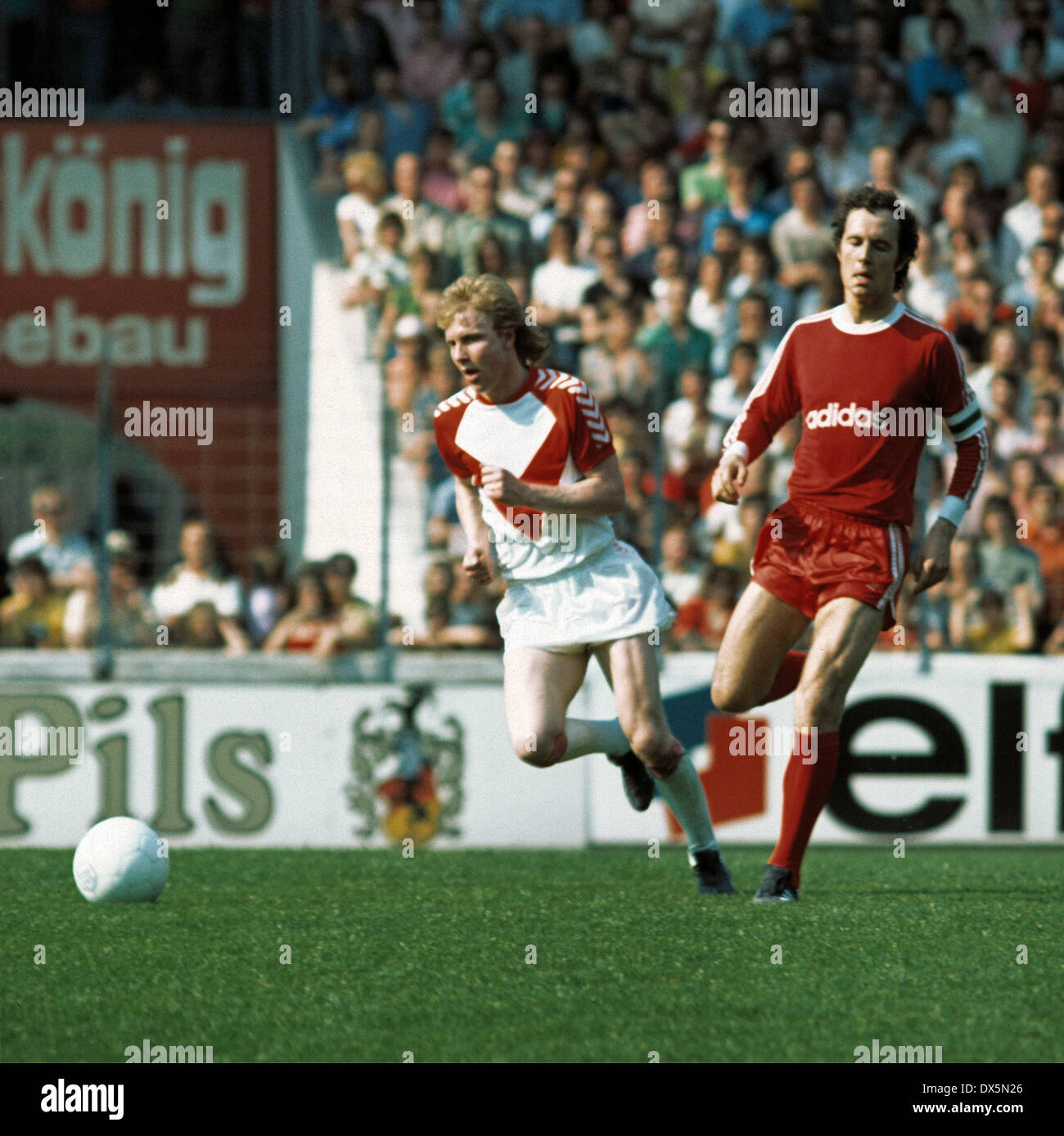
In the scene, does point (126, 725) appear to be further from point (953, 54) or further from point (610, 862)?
point (953, 54)

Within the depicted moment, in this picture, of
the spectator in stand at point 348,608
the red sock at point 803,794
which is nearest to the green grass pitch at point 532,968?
the red sock at point 803,794

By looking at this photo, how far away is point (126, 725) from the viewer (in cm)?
1077

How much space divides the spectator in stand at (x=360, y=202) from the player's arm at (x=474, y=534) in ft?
22.7

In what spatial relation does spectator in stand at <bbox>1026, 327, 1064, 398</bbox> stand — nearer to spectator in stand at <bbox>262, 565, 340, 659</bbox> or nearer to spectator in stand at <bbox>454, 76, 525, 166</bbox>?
spectator in stand at <bbox>454, 76, 525, 166</bbox>

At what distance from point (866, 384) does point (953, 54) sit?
30.9 feet

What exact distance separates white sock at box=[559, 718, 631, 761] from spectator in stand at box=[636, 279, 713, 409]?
17.7 ft

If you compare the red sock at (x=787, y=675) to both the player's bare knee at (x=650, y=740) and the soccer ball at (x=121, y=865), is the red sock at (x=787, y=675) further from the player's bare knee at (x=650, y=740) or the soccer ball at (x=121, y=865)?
the soccer ball at (x=121, y=865)

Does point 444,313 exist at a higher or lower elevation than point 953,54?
lower

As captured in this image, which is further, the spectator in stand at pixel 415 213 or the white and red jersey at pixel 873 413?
the spectator in stand at pixel 415 213

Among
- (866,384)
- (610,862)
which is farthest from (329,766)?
(866,384)

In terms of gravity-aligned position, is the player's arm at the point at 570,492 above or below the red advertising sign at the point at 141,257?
below

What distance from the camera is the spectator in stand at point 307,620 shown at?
11.1m

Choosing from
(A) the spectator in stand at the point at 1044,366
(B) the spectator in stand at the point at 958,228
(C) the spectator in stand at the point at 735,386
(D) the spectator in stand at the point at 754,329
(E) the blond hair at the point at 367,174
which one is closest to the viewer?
(C) the spectator in stand at the point at 735,386

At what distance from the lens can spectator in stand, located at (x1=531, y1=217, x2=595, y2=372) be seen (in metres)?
13.0
